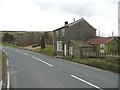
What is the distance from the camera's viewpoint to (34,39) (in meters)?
120

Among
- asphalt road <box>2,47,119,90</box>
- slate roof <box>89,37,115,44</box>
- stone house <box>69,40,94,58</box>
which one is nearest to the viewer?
asphalt road <box>2,47,119,90</box>

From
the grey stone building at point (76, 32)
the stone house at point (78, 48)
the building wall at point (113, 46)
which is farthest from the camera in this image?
the grey stone building at point (76, 32)

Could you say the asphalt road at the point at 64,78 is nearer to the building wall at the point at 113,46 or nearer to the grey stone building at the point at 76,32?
the building wall at the point at 113,46

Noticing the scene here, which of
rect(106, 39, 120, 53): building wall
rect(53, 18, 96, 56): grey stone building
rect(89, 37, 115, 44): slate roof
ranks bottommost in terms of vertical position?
rect(106, 39, 120, 53): building wall

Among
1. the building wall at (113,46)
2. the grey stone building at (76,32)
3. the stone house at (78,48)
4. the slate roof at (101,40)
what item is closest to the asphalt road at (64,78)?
the stone house at (78,48)

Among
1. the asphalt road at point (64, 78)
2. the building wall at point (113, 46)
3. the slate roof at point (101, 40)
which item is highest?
the slate roof at point (101, 40)

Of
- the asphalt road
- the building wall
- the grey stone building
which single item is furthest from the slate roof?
the asphalt road

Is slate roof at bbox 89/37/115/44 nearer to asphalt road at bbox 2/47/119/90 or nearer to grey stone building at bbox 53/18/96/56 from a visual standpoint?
grey stone building at bbox 53/18/96/56

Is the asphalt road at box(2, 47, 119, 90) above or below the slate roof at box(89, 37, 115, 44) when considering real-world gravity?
below

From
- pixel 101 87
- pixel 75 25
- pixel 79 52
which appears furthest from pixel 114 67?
pixel 75 25

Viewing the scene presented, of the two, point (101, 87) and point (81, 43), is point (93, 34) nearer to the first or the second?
point (81, 43)

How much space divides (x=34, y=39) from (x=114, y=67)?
9628 cm

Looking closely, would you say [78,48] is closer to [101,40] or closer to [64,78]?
[101,40]

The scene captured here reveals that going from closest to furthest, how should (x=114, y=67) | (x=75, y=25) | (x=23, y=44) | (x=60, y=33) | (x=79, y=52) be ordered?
(x=114, y=67) < (x=79, y=52) < (x=75, y=25) < (x=60, y=33) < (x=23, y=44)
